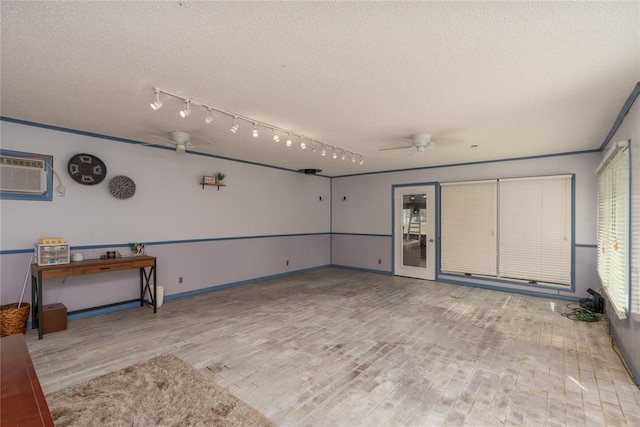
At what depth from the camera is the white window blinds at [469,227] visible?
19.8 feet

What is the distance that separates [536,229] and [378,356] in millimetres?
4324

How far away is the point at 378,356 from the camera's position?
124 inches

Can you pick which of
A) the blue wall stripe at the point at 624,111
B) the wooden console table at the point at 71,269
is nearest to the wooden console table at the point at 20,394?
the wooden console table at the point at 71,269

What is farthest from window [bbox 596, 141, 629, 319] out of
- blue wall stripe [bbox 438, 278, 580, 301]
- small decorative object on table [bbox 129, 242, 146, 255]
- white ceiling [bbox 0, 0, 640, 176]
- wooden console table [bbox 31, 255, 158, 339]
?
small decorative object on table [bbox 129, 242, 146, 255]

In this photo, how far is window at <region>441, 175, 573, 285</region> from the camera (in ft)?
17.5

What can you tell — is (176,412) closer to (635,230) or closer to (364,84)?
(364,84)

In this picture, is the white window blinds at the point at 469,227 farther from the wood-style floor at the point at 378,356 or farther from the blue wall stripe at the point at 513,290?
the wood-style floor at the point at 378,356

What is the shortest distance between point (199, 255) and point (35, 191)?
2486mm

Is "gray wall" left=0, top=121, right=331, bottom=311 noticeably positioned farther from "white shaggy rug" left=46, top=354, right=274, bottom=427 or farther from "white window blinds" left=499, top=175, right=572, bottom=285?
"white window blinds" left=499, top=175, right=572, bottom=285

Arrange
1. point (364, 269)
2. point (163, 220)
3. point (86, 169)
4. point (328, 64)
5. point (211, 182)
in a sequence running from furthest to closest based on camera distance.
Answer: point (364, 269) < point (211, 182) < point (163, 220) < point (86, 169) < point (328, 64)

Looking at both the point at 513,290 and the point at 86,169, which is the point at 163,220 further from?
the point at 513,290

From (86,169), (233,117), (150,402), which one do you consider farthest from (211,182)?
(150,402)

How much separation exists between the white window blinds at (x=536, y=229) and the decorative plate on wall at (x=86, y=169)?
6.95 m

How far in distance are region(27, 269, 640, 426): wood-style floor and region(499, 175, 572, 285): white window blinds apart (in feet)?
2.21
